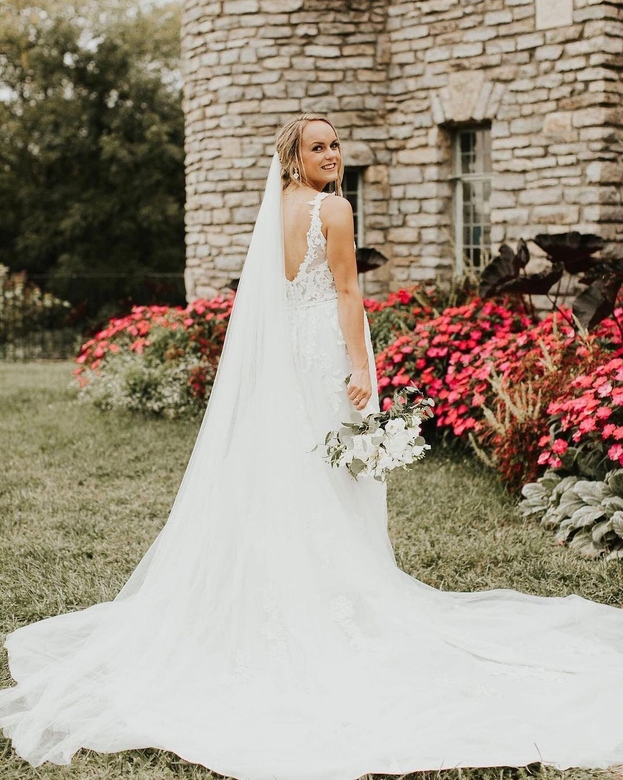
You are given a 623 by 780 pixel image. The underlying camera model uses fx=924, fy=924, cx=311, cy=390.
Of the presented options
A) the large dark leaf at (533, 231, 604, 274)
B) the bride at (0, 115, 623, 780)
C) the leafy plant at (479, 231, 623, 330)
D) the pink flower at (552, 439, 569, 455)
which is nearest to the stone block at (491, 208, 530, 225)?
the leafy plant at (479, 231, 623, 330)

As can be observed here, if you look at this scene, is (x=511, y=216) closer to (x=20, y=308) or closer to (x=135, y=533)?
(x=135, y=533)

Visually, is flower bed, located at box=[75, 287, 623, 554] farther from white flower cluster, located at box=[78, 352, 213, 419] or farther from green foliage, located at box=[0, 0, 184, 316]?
green foliage, located at box=[0, 0, 184, 316]

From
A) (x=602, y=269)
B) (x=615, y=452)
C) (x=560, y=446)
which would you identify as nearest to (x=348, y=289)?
(x=615, y=452)

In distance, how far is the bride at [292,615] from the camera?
3.07 metres

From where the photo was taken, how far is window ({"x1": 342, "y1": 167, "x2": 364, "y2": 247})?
10.2 m

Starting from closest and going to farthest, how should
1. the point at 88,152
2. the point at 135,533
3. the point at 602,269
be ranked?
the point at 135,533 < the point at 602,269 < the point at 88,152

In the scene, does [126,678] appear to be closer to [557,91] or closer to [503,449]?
[503,449]

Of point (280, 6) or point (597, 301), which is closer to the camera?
point (597, 301)

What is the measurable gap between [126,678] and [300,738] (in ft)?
2.36

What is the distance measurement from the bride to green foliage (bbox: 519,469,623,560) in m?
0.94

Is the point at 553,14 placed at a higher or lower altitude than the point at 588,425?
higher

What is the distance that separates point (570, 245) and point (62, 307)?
1342cm

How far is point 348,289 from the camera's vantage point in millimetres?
3494

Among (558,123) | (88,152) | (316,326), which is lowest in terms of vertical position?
(316,326)
